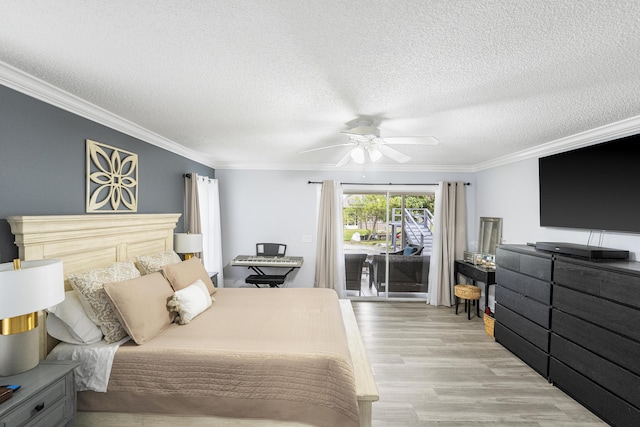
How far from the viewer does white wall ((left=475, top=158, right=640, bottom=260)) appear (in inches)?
137

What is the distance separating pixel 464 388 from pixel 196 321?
246 cm

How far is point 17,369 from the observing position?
1.66 meters

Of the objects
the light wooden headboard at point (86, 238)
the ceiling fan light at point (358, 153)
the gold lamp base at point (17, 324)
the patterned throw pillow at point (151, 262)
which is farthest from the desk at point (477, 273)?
the gold lamp base at point (17, 324)

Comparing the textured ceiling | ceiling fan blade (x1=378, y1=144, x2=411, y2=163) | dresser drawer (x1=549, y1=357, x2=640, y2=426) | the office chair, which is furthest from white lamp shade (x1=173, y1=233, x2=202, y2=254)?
dresser drawer (x1=549, y1=357, x2=640, y2=426)

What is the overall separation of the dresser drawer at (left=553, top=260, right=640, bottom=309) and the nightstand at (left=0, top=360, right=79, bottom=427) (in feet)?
12.3

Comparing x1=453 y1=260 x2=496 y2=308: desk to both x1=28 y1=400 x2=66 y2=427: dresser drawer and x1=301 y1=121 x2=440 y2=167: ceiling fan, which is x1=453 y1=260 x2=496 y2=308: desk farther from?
x1=28 y1=400 x2=66 y2=427: dresser drawer

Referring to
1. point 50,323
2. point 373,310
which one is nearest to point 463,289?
point 373,310

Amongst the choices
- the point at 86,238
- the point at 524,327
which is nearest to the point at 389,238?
the point at 524,327

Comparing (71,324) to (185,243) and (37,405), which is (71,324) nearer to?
(37,405)

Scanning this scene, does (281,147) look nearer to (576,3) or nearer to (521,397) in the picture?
(576,3)

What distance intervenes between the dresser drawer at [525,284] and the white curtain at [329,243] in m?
2.43

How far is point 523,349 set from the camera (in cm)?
326

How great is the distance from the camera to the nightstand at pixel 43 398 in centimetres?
142

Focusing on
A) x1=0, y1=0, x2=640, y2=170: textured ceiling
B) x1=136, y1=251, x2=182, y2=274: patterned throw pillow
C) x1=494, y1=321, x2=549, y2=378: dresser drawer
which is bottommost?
x1=494, y1=321, x2=549, y2=378: dresser drawer
